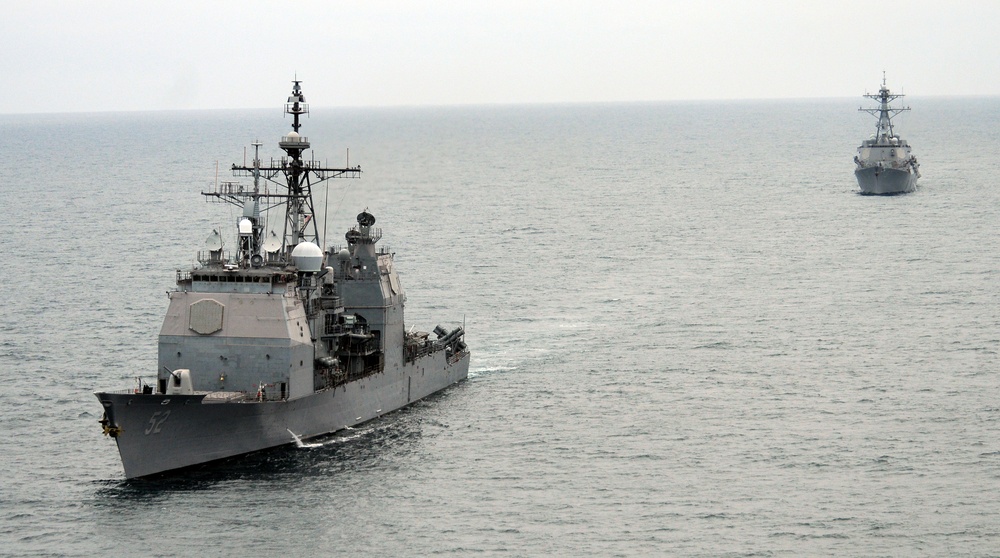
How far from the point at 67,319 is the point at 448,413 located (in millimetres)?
25290

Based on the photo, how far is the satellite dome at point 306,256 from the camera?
53.6m

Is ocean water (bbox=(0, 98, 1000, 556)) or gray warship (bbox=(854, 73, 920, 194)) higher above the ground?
gray warship (bbox=(854, 73, 920, 194))

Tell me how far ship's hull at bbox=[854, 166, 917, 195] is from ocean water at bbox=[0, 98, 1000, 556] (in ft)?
68.4

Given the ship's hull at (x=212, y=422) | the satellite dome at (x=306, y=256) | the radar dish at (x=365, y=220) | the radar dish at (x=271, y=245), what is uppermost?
the radar dish at (x=365, y=220)

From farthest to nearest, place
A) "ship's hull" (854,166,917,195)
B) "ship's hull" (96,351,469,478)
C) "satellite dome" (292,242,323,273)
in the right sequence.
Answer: "ship's hull" (854,166,917,195) → "satellite dome" (292,242,323,273) → "ship's hull" (96,351,469,478)

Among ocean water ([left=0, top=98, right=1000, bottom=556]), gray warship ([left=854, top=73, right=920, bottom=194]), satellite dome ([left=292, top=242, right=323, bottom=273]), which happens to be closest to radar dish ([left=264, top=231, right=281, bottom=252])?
satellite dome ([left=292, top=242, right=323, bottom=273])

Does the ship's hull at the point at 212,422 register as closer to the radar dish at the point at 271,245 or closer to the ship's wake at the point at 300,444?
the ship's wake at the point at 300,444

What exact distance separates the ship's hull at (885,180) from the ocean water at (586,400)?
20.8m

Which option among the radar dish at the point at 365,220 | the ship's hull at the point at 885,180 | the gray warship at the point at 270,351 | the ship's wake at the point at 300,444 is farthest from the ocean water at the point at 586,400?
the ship's hull at the point at 885,180

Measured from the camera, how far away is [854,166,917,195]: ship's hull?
13775cm

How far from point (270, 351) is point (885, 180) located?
329 feet

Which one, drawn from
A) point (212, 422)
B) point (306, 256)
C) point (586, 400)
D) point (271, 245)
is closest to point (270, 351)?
point (212, 422)

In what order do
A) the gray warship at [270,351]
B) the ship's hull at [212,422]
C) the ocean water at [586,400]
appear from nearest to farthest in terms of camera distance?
the ocean water at [586,400]
the ship's hull at [212,422]
the gray warship at [270,351]

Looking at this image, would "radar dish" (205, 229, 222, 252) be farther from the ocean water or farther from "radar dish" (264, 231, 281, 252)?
the ocean water
